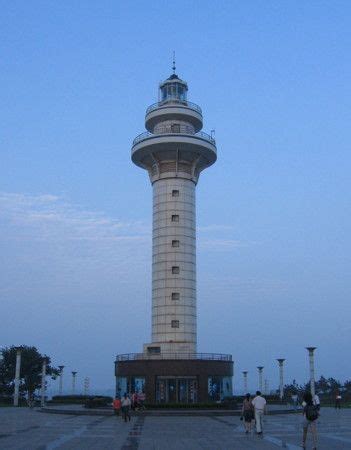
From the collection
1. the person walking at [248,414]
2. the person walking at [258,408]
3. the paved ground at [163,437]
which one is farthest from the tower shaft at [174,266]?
the person walking at [258,408]

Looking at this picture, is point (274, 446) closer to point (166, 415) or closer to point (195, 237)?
point (166, 415)

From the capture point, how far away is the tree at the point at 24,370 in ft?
250

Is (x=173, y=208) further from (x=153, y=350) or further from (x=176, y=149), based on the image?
(x=153, y=350)

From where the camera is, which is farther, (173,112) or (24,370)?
(24,370)

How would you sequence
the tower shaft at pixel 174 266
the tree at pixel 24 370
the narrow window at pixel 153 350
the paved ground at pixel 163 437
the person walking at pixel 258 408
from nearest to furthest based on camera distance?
the paved ground at pixel 163 437 → the person walking at pixel 258 408 → the narrow window at pixel 153 350 → the tower shaft at pixel 174 266 → the tree at pixel 24 370

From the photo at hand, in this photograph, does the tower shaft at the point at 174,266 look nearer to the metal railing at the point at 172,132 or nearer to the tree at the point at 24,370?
the metal railing at the point at 172,132

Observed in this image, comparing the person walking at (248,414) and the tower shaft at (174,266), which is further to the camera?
the tower shaft at (174,266)

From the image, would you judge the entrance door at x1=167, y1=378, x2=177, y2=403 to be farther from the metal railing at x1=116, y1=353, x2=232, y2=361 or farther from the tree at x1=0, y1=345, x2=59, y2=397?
the tree at x1=0, y1=345, x2=59, y2=397

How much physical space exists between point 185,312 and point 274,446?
112 ft

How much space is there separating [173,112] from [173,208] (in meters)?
9.60

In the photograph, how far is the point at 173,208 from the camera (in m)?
57.2

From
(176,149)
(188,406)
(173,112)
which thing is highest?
(173,112)

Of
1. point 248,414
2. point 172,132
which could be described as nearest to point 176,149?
point 172,132

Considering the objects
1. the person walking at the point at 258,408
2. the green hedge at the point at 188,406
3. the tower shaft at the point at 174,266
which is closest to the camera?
the person walking at the point at 258,408
